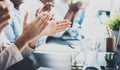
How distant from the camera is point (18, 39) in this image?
1.84 meters

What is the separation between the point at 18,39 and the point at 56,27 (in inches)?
10.5

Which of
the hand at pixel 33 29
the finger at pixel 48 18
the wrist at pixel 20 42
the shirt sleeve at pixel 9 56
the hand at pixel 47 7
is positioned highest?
the hand at pixel 47 7

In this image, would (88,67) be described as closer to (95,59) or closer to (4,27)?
(95,59)

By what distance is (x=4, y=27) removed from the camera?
184 centimetres

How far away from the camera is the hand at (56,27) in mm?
1898

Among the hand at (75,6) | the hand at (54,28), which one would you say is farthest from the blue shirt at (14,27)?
the hand at (75,6)

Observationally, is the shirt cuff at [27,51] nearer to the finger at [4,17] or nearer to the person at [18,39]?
the person at [18,39]

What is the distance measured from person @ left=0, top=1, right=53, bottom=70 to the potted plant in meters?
0.44

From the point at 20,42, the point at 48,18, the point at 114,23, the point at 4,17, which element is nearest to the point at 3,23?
the point at 4,17

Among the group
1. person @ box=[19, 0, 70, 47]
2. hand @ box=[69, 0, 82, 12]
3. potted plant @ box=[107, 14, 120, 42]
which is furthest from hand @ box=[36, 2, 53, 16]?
potted plant @ box=[107, 14, 120, 42]

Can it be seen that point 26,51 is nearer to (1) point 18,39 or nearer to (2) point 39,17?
(1) point 18,39

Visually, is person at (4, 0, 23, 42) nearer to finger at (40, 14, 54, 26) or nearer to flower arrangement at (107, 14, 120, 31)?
finger at (40, 14, 54, 26)

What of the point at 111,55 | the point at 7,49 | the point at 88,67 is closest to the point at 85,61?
the point at 88,67

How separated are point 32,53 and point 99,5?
551 millimetres
